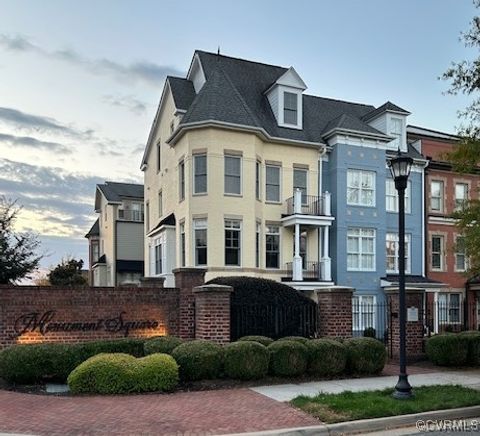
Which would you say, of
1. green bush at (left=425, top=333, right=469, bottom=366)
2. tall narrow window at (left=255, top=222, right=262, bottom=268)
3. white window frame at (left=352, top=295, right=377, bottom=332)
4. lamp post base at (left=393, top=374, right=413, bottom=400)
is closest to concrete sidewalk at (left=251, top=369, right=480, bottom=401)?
green bush at (left=425, top=333, right=469, bottom=366)

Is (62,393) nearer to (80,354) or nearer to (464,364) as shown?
(80,354)

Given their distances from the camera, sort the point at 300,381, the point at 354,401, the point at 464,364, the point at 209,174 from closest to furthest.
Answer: the point at 354,401
the point at 300,381
the point at 464,364
the point at 209,174

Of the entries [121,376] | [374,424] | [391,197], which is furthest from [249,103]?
[374,424]

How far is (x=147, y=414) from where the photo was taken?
28.8ft

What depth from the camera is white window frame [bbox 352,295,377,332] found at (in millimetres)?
26144

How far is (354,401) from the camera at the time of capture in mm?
9398

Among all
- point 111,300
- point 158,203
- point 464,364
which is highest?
point 158,203

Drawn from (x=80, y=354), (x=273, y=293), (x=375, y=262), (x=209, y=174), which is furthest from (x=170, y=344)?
(x=375, y=262)

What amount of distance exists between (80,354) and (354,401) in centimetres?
601

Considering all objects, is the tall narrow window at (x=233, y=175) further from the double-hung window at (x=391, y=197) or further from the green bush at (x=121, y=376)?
the green bush at (x=121, y=376)

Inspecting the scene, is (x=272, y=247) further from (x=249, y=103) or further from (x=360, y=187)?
(x=249, y=103)

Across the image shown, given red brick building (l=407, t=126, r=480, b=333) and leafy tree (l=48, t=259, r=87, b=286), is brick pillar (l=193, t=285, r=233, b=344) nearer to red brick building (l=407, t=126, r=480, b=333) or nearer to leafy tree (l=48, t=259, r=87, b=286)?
red brick building (l=407, t=126, r=480, b=333)

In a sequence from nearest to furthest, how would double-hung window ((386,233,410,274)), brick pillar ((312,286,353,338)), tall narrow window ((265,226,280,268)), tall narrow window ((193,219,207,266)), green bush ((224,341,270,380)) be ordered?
green bush ((224,341,270,380)) < brick pillar ((312,286,353,338)) < tall narrow window ((193,219,207,266)) < tall narrow window ((265,226,280,268)) < double-hung window ((386,233,410,274))

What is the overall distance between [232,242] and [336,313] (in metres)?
10.8
